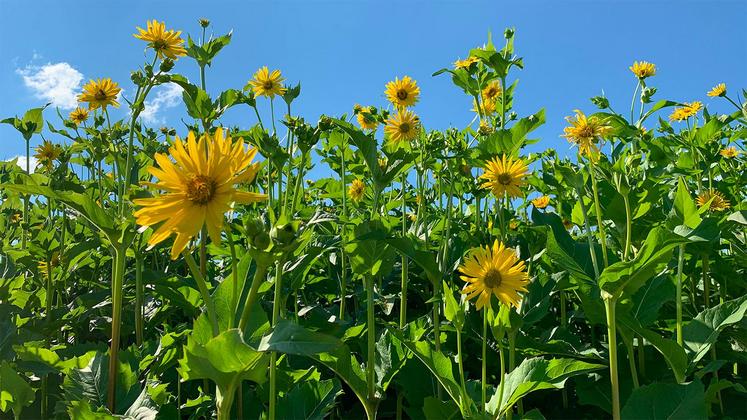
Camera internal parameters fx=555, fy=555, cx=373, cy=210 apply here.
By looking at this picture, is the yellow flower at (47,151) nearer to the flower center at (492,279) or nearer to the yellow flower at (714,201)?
the flower center at (492,279)

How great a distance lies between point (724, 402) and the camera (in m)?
2.15

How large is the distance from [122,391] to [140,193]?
0.66 metres

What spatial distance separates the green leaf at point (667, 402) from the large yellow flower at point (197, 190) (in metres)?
1.31

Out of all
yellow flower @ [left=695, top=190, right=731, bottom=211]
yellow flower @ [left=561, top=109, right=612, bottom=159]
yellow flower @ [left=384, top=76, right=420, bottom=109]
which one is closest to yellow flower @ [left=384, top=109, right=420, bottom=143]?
yellow flower @ [left=384, top=76, right=420, bottom=109]

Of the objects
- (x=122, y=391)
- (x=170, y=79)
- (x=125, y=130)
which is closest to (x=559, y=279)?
(x=122, y=391)

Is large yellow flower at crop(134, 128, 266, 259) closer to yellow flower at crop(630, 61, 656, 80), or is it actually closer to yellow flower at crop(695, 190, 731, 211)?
yellow flower at crop(695, 190, 731, 211)

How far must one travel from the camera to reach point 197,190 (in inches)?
42.8

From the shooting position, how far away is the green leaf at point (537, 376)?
5.02 ft

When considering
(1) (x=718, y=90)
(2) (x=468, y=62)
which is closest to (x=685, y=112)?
(1) (x=718, y=90)

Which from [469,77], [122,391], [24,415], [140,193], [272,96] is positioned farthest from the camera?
[272,96]

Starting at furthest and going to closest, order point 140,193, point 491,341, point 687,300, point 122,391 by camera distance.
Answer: point 687,300, point 491,341, point 122,391, point 140,193

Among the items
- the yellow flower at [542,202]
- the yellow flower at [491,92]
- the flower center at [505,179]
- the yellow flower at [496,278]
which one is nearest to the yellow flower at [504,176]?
the flower center at [505,179]

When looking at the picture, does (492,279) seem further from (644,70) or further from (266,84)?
(644,70)

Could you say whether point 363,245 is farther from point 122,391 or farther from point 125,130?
point 125,130
